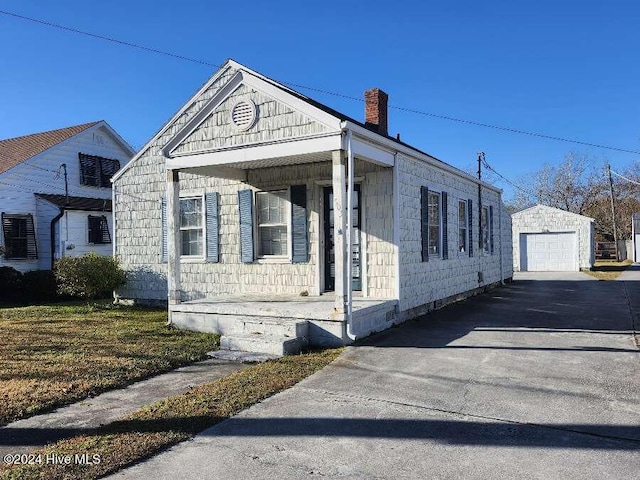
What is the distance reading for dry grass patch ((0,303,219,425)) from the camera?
17.3 ft

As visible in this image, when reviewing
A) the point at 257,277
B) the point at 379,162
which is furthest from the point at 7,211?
the point at 379,162

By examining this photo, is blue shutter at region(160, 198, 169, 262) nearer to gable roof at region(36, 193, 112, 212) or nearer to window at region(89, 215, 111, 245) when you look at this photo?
gable roof at region(36, 193, 112, 212)

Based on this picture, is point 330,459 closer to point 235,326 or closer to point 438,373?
point 438,373

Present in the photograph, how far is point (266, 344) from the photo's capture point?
707 centimetres

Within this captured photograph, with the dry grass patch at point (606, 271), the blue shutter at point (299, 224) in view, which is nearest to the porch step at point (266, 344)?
the blue shutter at point (299, 224)

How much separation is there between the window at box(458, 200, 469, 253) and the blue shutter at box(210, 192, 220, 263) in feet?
19.4

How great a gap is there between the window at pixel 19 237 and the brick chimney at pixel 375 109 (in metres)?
12.9

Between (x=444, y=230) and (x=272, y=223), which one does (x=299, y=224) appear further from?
(x=444, y=230)

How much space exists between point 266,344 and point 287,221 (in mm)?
3810

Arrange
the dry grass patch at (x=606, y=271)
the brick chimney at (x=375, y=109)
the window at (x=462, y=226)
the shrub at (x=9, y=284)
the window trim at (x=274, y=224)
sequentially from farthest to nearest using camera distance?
the dry grass patch at (x=606, y=271), the shrub at (x=9, y=284), the window at (x=462, y=226), the brick chimney at (x=375, y=109), the window trim at (x=274, y=224)

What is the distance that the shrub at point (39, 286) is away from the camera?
15508mm

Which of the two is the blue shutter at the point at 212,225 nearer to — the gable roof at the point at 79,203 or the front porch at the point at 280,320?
the front porch at the point at 280,320

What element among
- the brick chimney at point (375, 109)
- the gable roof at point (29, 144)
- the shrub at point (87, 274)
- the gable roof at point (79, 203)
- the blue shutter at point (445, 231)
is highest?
the gable roof at point (29, 144)

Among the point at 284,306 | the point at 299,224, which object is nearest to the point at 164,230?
the point at 299,224
